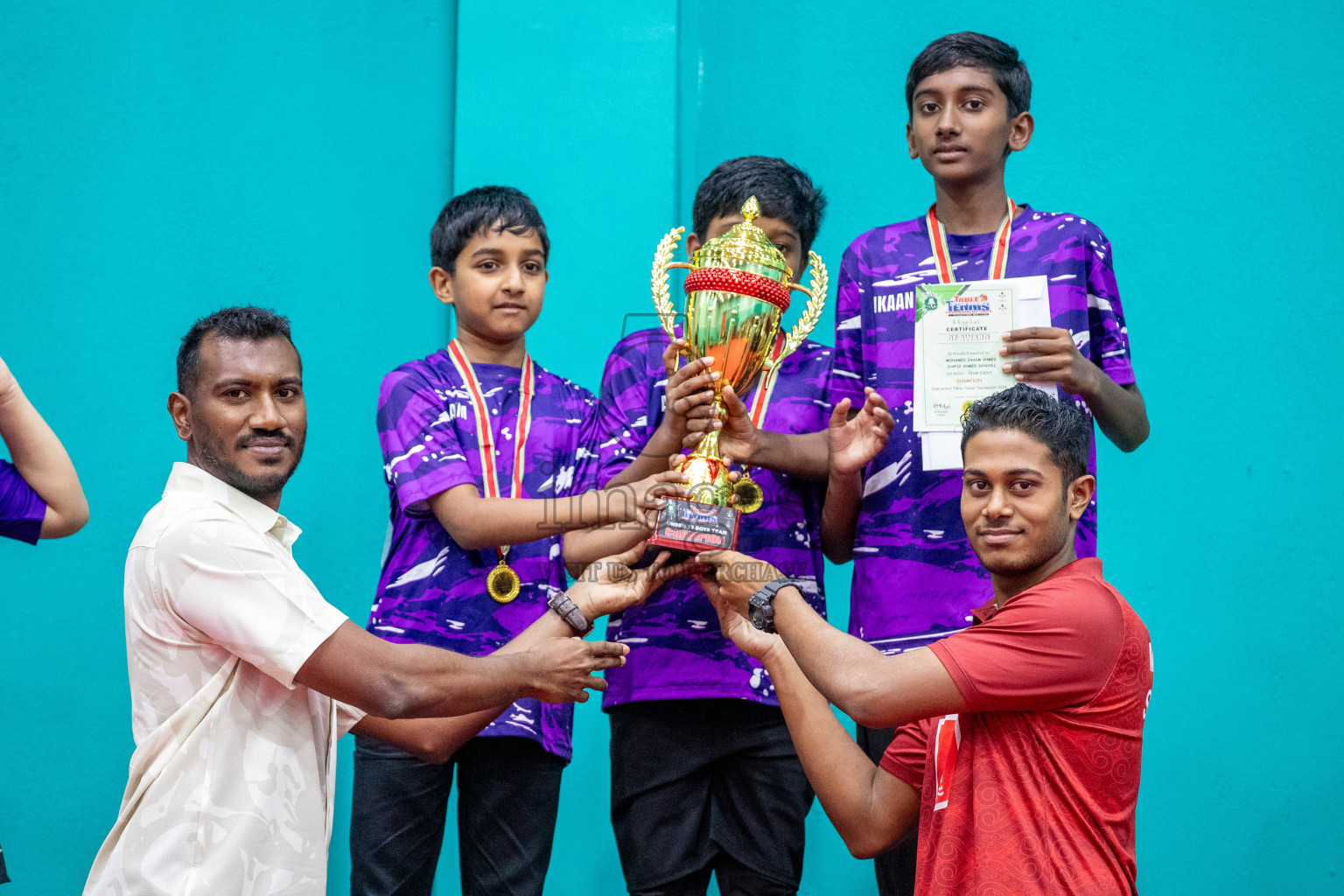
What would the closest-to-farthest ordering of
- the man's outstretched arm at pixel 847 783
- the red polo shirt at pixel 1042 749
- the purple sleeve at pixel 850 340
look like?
the red polo shirt at pixel 1042 749
the man's outstretched arm at pixel 847 783
the purple sleeve at pixel 850 340

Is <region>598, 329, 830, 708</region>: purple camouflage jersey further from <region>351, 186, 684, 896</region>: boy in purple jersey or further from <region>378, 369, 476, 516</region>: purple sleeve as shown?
<region>378, 369, 476, 516</region>: purple sleeve

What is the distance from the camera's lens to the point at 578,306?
3.50 metres

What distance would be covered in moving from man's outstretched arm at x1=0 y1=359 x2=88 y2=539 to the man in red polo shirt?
145 centimetres

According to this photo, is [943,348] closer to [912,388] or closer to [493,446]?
[912,388]

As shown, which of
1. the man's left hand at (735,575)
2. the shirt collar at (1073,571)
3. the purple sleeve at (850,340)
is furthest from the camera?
the purple sleeve at (850,340)

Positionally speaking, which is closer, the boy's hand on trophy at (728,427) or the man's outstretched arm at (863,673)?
the man's outstretched arm at (863,673)

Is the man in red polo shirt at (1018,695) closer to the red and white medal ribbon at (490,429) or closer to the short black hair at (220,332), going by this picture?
the red and white medal ribbon at (490,429)

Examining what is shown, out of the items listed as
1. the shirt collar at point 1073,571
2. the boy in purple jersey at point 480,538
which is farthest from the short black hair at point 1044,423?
the boy in purple jersey at point 480,538

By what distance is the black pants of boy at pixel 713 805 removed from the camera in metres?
2.21

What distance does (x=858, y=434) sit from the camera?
2.15 metres

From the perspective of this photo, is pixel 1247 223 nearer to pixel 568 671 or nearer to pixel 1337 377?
pixel 1337 377

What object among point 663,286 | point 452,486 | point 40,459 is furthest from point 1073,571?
point 40,459

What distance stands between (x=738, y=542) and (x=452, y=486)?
57 cm

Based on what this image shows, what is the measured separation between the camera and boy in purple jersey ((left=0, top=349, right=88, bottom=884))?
2.21 metres
